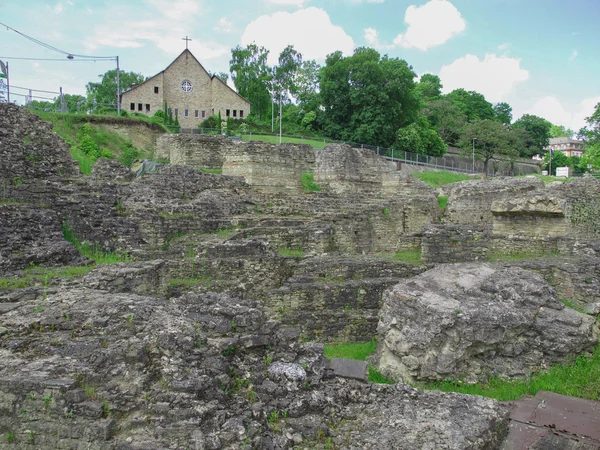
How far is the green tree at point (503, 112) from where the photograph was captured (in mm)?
67181

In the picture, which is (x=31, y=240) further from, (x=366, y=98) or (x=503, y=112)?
(x=503, y=112)

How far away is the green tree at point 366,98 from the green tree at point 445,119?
12.3 meters

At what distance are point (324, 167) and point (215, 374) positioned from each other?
17.8 meters

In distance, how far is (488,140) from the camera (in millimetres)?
34750

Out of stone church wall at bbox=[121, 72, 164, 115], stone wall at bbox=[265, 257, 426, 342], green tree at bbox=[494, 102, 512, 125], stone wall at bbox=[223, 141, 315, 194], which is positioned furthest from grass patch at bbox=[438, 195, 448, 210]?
green tree at bbox=[494, 102, 512, 125]

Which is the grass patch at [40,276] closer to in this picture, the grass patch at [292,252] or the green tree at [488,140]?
the grass patch at [292,252]

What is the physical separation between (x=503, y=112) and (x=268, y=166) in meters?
59.6

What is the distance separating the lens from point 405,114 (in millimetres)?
Result: 37281

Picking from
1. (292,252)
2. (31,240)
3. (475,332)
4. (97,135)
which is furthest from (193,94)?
(475,332)

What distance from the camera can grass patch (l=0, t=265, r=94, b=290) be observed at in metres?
7.42

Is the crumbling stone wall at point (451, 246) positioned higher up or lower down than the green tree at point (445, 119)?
lower down

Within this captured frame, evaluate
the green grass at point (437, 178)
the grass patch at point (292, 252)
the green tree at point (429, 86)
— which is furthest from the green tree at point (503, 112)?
the grass patch at point (292, 252)

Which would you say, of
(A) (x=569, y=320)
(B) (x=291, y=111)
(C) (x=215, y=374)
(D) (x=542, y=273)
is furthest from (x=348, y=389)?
(B) (x=291, y=111)

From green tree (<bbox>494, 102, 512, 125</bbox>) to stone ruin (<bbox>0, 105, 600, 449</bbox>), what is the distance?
5580cm
